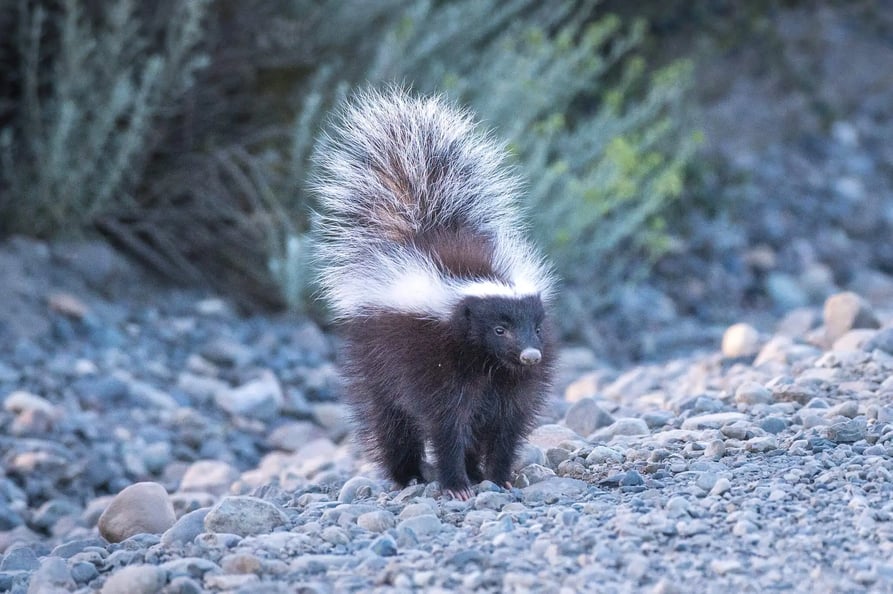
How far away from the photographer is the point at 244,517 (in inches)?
181

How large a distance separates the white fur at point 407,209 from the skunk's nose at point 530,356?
0.25m

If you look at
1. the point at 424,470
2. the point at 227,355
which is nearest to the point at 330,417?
the point at 227,355

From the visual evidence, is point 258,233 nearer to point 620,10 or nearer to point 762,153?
point 620,10

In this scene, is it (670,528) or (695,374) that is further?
(695,374)

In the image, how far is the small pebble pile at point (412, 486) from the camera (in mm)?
3902

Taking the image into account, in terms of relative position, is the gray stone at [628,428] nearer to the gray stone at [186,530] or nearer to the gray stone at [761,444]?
the gray stone at [761,444]

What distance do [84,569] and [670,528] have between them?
6.12 feet

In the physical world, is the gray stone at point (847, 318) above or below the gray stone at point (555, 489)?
above

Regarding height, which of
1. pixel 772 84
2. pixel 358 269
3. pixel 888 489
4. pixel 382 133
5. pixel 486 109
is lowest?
pixel 888 489

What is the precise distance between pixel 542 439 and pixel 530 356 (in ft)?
3.45

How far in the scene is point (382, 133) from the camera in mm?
5711

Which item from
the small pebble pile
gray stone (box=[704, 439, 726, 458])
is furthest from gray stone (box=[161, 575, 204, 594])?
gray stone (box=[704, 439, 726, 458])

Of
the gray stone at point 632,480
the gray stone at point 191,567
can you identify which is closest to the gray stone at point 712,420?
the gray stone at point 632,480

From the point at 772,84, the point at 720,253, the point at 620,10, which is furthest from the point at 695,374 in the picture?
the point at 772,84
